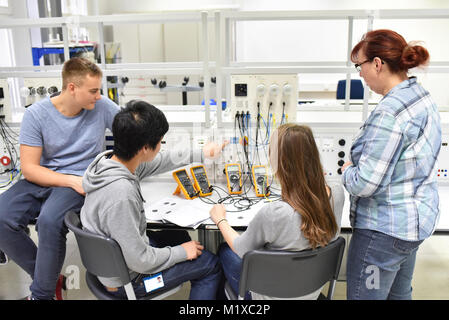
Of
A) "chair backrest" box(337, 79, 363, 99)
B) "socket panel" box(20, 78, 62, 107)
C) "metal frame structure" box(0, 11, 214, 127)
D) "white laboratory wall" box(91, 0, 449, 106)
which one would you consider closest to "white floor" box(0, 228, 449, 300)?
"socket panel" box(20, 78, 62, 107)

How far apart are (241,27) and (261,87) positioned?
14.2 ft

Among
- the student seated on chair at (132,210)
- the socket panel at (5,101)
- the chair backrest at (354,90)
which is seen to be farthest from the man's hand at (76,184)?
the chair backrest at (354,90)

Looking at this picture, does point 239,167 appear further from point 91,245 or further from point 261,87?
point 91,245

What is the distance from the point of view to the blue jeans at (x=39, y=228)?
1664mm

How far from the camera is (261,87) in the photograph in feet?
6.67

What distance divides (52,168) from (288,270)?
1363 millimetres

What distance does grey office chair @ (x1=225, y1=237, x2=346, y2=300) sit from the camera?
3.99ft

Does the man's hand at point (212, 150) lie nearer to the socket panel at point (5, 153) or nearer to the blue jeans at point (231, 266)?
the blue jeans at point (231, 266)

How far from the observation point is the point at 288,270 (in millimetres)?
1247

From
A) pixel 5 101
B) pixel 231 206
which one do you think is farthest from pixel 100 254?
pixel 5 101

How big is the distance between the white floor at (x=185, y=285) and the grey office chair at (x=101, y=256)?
2.30 feet

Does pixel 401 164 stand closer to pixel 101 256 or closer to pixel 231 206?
pixel 231 206

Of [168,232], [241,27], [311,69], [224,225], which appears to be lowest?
[168,232]
